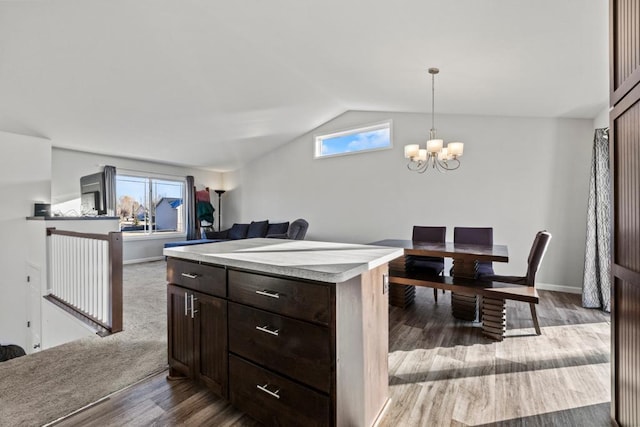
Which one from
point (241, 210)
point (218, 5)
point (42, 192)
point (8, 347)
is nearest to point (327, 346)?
point (218, 5)

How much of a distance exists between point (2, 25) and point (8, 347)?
12.3ft

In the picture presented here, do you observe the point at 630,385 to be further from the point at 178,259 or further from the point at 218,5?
the point at 218,5

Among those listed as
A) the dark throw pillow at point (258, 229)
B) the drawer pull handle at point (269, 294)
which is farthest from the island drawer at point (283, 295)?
the dark throw pillow at point (258, 229)

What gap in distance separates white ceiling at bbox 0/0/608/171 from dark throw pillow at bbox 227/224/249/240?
2.73 meters

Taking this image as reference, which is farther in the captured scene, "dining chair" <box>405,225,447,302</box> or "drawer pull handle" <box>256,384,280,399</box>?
"dining chair" <box>405,225,447,302</box>

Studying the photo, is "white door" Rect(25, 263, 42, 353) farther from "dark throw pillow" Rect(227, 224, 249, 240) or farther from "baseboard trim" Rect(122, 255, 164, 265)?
"dark throw pillow" Rect(227, 224, 249, 240)

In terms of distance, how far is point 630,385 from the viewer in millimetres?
1286

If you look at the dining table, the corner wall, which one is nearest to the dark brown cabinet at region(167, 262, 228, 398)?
the dining table

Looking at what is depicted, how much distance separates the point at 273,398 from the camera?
1.33m

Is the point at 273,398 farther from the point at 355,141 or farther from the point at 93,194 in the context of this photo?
the point at 355,141

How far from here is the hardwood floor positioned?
60.6 inches

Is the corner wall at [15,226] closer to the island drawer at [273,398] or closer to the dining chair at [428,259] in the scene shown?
the island drawer at [273,398]

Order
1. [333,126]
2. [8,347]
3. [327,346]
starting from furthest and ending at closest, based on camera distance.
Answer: [333,126]
[8,347]
[327,346]

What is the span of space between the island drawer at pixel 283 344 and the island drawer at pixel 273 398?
5 cm
